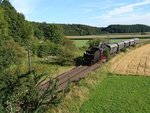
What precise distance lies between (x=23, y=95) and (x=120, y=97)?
62.1 feet

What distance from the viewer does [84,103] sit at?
32344 mm

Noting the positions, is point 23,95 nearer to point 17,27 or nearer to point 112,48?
point 112,48

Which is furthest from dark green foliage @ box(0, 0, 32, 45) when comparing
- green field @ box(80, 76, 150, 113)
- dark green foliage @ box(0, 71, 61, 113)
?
dark green foliage @ box(0, 71, 61, 113)

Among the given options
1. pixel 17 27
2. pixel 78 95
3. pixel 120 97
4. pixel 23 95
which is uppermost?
pixel 23 95

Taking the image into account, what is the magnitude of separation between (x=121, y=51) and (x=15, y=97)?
60.7 meters

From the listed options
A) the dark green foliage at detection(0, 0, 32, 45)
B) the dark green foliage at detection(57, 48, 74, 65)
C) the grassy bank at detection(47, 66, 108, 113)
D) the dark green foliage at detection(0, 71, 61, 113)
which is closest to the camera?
the dark green foliage at detection(0, 71, 61, 113)

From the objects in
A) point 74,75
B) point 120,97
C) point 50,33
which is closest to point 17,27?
point 50,33

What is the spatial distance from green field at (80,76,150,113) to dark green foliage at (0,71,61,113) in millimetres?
13319

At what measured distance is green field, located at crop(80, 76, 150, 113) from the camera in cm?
3057

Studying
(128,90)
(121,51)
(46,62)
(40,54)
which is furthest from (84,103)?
(121,51)

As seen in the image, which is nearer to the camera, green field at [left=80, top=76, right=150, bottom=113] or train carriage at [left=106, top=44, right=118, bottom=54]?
green field at [left=80, top=76, right=150, bottom=113]

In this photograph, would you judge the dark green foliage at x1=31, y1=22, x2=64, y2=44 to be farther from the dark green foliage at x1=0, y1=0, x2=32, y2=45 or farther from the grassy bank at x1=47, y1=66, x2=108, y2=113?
the grassy bank at x1=47, y1=66, x2=108, y2=113

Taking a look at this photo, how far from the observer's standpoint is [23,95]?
17.0 meters

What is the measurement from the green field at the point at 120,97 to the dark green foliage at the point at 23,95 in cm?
1332
